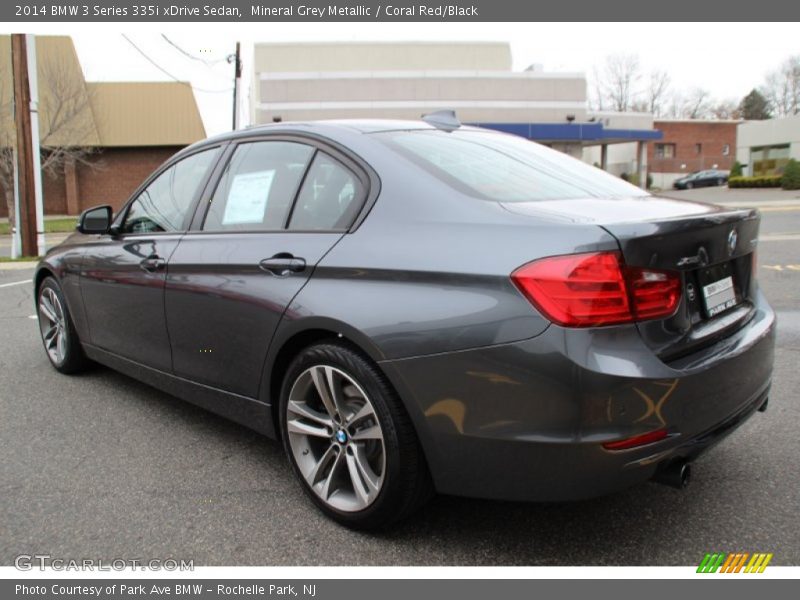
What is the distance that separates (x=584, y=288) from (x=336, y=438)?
3.83ft

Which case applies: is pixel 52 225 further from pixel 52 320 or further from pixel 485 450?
pixel 485 450

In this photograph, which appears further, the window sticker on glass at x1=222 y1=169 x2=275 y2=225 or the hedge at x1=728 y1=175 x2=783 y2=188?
the hedge at x1=728 y1=175 x2=783 y2=188

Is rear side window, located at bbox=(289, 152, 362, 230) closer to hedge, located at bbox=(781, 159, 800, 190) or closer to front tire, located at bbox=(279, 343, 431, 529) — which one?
front tire, located at bbox=(279, 343, 431, 529)

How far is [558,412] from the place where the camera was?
6.77 ft

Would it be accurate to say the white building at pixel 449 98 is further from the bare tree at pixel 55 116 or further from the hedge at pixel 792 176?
the hedge at pixel 792 176

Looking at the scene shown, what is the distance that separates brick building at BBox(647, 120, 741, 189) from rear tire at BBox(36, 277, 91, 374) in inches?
2169

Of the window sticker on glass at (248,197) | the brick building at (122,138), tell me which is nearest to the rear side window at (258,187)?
the window sticker on glass at (248,197)

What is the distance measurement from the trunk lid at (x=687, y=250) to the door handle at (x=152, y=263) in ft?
6.55

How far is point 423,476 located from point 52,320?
12.2ft

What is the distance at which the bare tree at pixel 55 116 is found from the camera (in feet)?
84.5

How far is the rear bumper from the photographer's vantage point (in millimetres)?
2045

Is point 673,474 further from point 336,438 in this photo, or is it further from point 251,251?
point 251,251

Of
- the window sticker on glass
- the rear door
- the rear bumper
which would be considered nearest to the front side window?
the rear door

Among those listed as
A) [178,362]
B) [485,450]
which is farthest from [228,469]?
[485,450]
